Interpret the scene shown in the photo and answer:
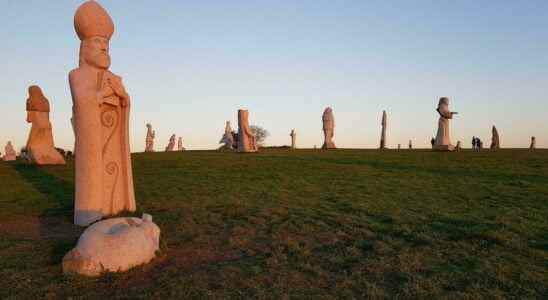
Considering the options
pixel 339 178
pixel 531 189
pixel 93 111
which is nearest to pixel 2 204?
pixel 93 111

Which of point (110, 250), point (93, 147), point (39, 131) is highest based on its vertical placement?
point (39, 131)

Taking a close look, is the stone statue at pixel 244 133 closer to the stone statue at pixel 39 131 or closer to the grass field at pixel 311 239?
the stone statue at pixel 39 131

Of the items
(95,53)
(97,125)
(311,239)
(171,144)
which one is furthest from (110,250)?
(171,144)

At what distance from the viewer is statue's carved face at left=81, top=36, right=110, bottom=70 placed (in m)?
10.6

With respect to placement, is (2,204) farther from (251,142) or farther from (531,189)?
(251,142)

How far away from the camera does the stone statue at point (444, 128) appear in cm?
3167

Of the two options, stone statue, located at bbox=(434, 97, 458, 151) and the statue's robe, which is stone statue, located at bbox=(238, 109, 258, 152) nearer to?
stone statue, located at bbox=(434, 97, 458, 151)

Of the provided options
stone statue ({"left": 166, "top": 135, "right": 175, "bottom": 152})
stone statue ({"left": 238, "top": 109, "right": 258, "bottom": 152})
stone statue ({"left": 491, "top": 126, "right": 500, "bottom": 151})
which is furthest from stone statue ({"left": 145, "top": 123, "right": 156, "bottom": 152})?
stone statue ({"left": 491, "top": 126, "right": 500, "bottom": 151})

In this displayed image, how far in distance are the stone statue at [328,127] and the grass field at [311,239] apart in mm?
21878

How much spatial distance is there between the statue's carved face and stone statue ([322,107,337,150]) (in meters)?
30.7

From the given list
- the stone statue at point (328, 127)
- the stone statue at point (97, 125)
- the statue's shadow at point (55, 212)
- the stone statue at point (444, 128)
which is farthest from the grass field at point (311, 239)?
the stone statue at point (328, 127)

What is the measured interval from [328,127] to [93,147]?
3137cm

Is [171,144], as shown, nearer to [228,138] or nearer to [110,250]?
[228,138]

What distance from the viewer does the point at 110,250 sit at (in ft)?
22.5
